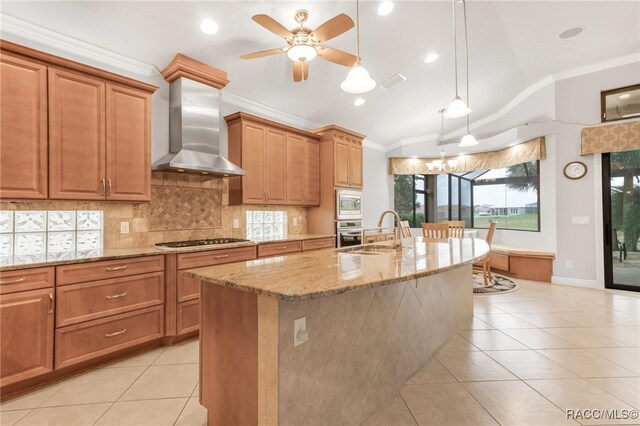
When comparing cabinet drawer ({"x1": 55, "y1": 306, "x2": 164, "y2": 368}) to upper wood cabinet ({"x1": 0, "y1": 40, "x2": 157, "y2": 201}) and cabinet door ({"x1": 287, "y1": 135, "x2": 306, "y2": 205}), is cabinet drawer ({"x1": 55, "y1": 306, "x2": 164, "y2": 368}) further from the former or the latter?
cabinet door ({"x1": 287, "y1": 135, "x2": 306, "y2": 205})

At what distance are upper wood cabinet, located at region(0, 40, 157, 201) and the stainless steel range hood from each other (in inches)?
13.7

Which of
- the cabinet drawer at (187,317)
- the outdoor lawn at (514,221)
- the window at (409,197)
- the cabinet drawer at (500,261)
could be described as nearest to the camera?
the cabinet drawer at (187,317)

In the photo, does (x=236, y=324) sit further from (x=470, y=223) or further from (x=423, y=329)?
(x=470, y=223)

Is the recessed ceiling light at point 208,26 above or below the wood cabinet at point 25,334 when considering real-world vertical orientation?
above

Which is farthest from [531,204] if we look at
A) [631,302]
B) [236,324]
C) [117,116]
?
[117,116]

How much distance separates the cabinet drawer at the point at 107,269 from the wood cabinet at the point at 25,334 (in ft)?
0.37

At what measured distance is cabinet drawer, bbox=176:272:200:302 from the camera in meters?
2.73

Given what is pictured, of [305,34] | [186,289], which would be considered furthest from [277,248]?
[305,34]

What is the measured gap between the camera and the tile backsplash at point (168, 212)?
2.75 meters

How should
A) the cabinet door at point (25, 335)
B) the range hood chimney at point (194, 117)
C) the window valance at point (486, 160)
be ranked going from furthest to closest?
the window valance at point (486, 160) → the range hood chimney at point (194, 117) → the cabinet door at point (25, 335)

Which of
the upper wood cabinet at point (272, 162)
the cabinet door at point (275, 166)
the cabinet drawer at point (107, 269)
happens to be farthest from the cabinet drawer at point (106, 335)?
the cabinet door at point (275, 166)

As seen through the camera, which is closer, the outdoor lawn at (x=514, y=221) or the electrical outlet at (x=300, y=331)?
the electrical outlet at (x=300, y=331)

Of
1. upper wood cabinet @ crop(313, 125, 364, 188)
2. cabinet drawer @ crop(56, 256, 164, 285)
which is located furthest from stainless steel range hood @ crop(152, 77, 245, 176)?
upper wood cabinet @ crop(313, 125, 364, 188)

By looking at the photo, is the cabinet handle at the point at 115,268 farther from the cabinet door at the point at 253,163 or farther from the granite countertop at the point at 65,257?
the cabinet door at the point at 253,163
